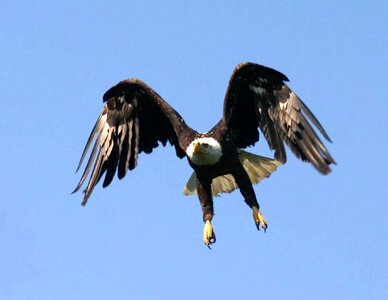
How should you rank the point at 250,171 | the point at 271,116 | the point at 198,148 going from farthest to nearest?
the point at 250,171 < the point at 271,116 < the point at 198,148

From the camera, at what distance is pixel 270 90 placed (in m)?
12.8

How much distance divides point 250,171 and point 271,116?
1.26m

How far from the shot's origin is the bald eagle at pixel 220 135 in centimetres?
1246

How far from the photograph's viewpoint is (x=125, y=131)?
13953 millimetres

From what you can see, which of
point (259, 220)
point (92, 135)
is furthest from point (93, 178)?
point (259, 220)

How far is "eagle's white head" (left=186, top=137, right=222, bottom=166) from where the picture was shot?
1259 centimetres

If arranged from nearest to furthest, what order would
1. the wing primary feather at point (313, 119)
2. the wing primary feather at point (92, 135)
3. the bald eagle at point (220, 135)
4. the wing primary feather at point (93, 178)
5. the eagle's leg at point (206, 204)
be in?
the wing primary feather at point (313, 119), the bald eagle at point (220, 135), the eagle's leg at point (206, 204), the wing primary feather at point (93, 178), the wing primary feather at point (92, 135)

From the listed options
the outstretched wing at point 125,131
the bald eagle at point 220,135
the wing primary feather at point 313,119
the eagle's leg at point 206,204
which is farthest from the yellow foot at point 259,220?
the outstretched wing at point 125,131

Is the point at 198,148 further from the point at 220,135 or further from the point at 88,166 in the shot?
the point at 88,166

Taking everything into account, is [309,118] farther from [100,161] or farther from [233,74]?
[100,161]

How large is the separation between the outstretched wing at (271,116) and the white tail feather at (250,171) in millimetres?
498

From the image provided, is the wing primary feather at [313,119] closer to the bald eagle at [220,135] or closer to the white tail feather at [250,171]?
the bald eagle at [220,135]

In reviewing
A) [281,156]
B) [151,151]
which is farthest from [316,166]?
[151,151]

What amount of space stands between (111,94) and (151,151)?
29.5 inches
